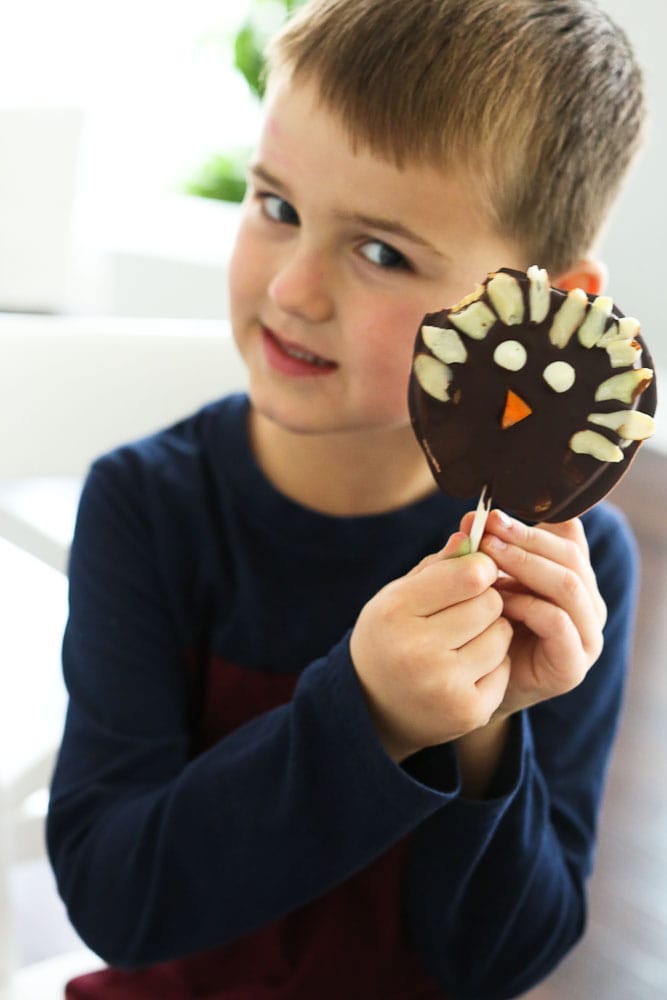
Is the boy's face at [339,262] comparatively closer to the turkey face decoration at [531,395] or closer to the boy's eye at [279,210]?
the boy's eye at [279,210]

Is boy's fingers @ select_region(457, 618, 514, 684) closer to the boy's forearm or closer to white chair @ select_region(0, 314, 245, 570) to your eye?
the boy's forearm

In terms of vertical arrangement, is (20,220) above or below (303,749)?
below

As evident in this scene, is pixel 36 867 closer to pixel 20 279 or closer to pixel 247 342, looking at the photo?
pixel 247 342

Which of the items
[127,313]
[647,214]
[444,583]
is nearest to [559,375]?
[444,583]

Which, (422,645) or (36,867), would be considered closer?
(422,645)

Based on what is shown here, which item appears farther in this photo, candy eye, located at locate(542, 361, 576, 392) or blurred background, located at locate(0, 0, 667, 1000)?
blurred background, located at locate(0, 0, 667, 1000)

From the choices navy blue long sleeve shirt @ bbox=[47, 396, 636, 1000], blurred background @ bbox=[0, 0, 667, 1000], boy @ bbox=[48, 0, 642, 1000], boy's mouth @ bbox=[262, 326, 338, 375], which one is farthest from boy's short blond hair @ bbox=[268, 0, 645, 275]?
blurred background @ bbox=[0, 0, 667, 1000]

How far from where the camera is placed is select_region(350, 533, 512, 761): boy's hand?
2.45ft

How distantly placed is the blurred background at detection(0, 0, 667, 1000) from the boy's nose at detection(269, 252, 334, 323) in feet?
1.55

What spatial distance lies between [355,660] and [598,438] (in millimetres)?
217

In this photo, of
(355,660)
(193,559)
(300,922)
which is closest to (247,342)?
(193,559)

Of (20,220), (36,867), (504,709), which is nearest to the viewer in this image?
(504,709)

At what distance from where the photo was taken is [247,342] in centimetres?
108

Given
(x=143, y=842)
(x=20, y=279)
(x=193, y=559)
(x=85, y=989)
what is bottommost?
(x=20, y=279)
